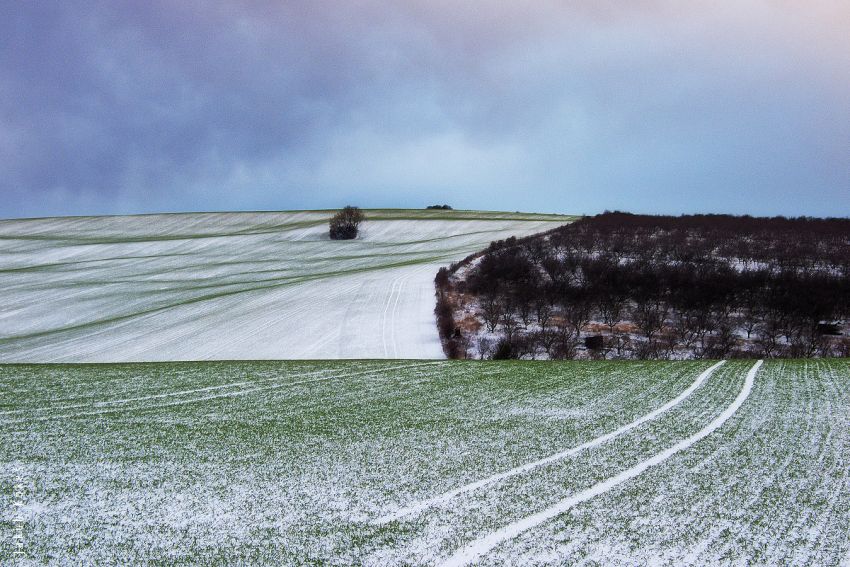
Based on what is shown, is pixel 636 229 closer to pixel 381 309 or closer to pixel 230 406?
pixel 381 309

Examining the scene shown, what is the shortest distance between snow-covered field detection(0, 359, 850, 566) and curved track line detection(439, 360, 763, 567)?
33 mm

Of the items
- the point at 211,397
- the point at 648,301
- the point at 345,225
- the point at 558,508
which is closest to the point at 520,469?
the point at 558,508

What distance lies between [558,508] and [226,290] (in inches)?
1891

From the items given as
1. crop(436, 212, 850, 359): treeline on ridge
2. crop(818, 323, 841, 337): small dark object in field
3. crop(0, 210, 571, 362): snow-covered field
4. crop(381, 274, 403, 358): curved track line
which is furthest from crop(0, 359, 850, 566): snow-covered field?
crop(818, 323, 841, 337): small dark object in field

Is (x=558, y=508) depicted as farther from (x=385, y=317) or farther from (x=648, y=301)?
(x=648, y=301)

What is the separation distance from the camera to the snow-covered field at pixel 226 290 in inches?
1387

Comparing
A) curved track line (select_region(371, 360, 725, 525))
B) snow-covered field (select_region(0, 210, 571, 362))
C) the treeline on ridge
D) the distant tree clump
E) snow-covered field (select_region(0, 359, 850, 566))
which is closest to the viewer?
snow-covered field (select_region(0, 359, 850, 566))

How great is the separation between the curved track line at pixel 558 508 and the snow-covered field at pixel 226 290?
20.9 metres

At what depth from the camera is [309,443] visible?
40.3ft

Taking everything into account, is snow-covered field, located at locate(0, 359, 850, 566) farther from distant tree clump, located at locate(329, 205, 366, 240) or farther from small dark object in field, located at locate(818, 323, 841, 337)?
distant tree clump, located at locate(329, 205, 366, 240)

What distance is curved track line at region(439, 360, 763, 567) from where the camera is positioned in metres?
7.59

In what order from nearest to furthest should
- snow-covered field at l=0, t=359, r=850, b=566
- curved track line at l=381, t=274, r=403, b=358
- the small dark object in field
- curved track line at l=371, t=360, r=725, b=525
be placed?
snow-covered field at l=0, t=359, r=850, b=566 < curved track line at l=371, t=360, r=725, b=525 < curved track line at l=381, t=274, r=403, b=358 < the small dark object in field

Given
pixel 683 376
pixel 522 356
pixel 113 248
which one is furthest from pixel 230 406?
pixel 113 248

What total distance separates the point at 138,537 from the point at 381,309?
35063 mm
